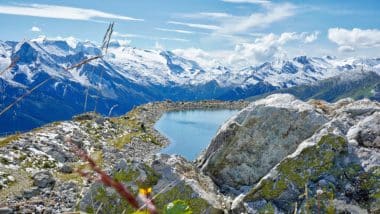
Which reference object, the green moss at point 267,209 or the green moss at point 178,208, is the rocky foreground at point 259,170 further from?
the green moss at point 178,208

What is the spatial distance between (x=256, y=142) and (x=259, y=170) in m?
1.17

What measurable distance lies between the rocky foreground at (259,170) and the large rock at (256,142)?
0.12ft

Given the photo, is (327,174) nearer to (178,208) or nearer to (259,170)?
(259,170)

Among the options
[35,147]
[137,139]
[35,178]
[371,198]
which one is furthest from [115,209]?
[137,139]

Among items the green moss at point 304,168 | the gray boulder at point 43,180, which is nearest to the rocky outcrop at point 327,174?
the green moss at point 304,168

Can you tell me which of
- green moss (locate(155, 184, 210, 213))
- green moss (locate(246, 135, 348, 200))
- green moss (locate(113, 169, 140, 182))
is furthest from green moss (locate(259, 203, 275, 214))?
green moss (locate(113, 169, 140, 182))

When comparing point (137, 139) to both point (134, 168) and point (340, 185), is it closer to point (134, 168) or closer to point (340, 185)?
point (134, 168)

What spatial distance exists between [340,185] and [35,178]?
1396 centimetres

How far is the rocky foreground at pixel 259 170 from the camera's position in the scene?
11.5m

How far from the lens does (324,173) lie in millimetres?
11945

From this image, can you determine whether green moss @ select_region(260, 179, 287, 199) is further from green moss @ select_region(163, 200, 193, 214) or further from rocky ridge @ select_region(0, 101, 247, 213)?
green moss @ select_region(163, 200, 193, 214)

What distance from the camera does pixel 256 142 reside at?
712 inches

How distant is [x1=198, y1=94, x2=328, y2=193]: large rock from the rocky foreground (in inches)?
1.5

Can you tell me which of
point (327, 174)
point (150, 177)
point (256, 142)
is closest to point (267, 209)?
point (327, 174)
